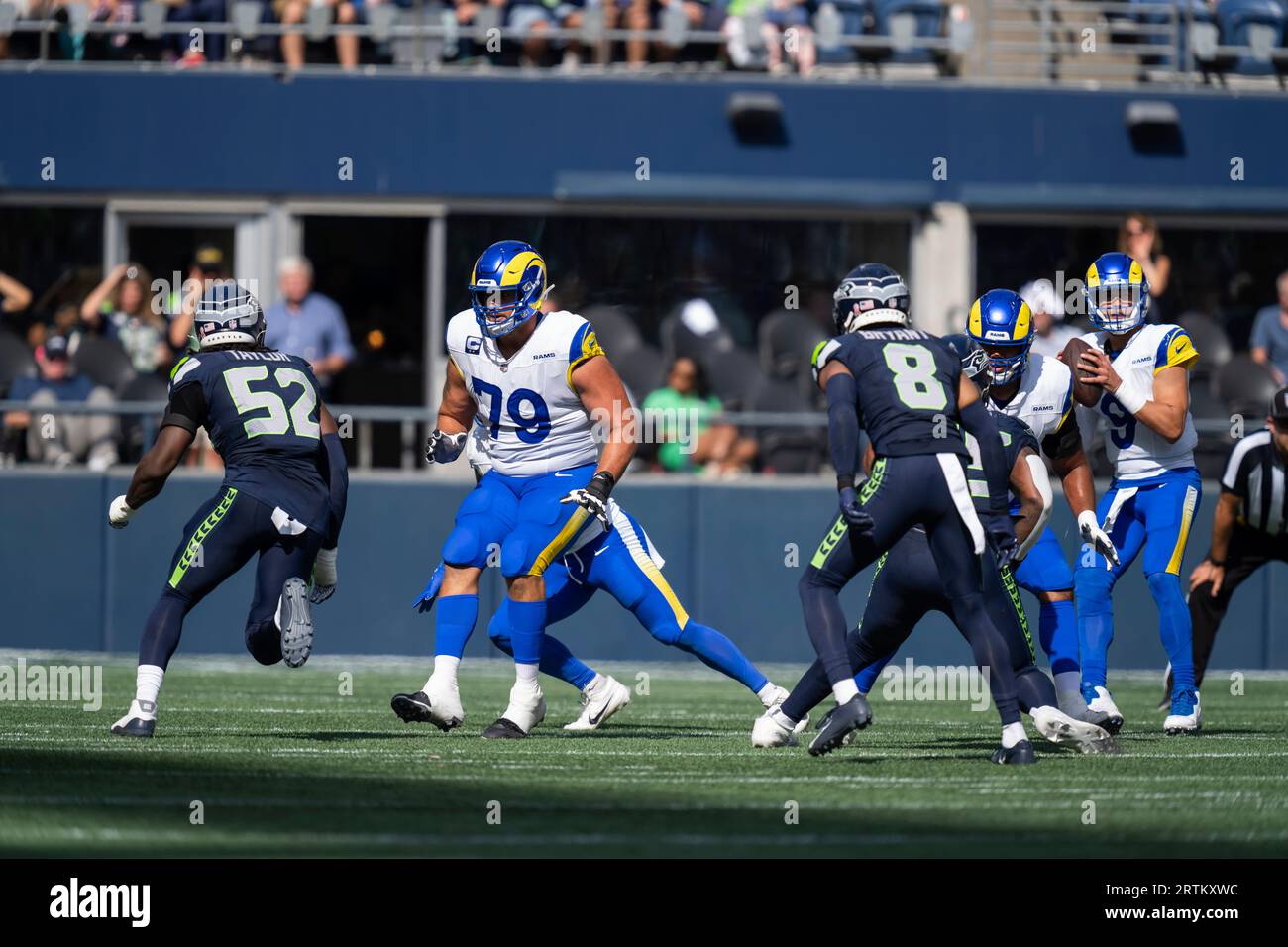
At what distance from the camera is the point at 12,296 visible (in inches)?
632

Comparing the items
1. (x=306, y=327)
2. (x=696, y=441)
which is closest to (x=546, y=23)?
(x=306, y=327)

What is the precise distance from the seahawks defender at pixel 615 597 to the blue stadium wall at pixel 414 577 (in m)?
5.19

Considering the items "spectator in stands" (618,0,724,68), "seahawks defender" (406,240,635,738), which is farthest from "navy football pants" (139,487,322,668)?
"spectator in stands" (618,0,724,68)

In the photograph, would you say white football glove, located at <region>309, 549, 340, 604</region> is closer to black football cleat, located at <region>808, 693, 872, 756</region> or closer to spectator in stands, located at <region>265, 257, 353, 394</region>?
black football cleat, located at <region>808, 693, 872, 756</region>

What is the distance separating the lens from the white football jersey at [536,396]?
897cm

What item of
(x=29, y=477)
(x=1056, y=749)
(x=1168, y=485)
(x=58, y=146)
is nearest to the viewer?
(x=1056, y=749)

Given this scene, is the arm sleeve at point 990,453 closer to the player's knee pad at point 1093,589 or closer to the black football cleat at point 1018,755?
the black football cleat at point 1018,755

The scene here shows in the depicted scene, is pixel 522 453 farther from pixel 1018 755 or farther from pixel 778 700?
pixel 1018 755

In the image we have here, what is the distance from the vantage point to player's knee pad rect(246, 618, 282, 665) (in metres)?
8.62

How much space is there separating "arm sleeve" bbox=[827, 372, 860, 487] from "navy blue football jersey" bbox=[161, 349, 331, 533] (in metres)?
2.27

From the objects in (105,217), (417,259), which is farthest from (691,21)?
(105,217)
